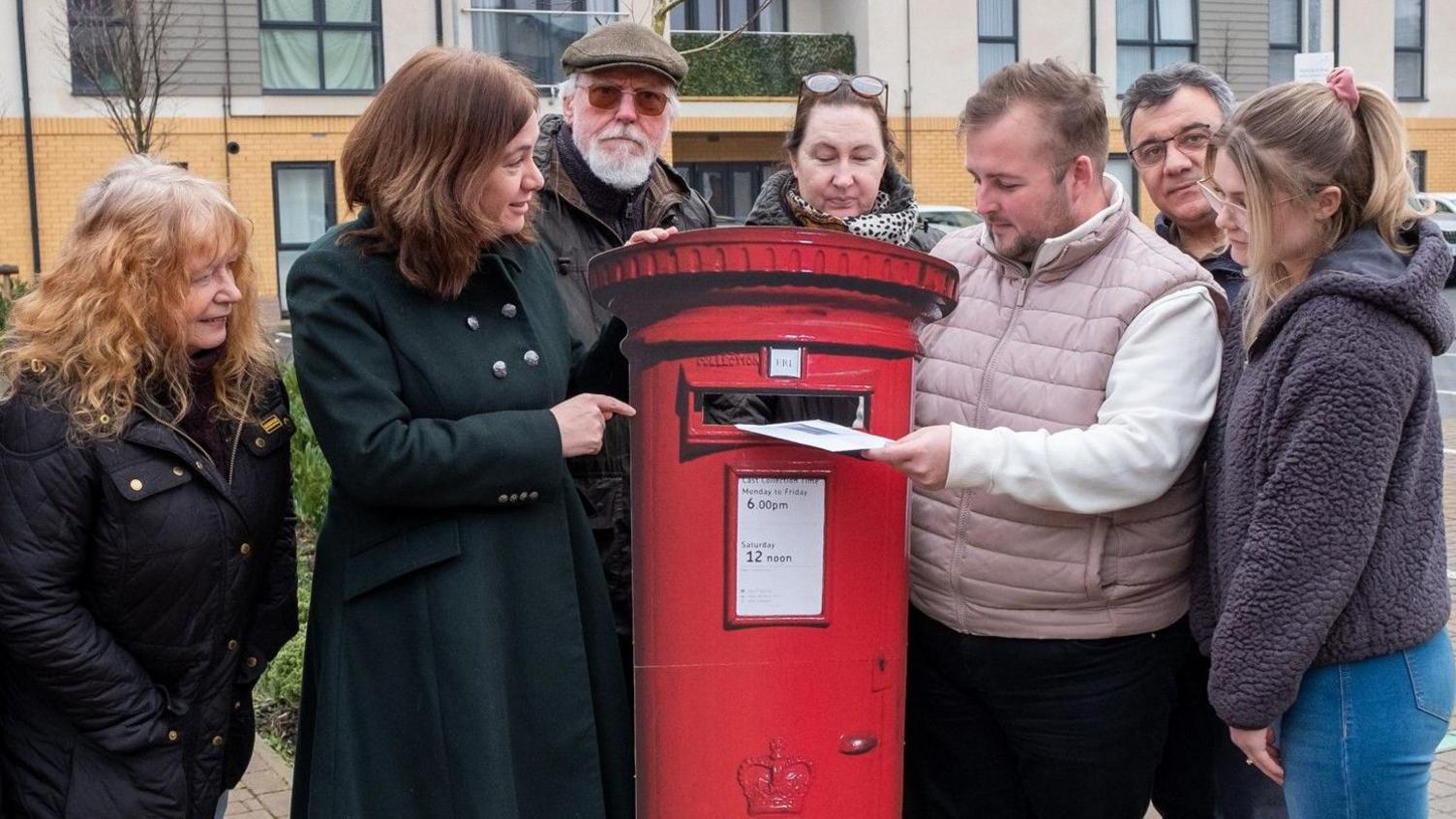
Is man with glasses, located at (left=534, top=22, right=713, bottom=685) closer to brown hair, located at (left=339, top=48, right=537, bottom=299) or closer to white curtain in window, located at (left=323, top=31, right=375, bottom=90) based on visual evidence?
brown hair, located at (left=339, top=48, right=537, bottom=299)

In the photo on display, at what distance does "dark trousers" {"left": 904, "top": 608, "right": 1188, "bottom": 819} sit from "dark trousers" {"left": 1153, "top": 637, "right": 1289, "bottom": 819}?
0.37m

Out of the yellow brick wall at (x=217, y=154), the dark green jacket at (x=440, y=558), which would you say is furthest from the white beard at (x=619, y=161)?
the yellow brick wall at (x=217, y=154)

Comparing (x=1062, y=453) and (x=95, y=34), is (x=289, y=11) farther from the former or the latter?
(x=1062, y=453)

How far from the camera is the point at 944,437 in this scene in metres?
2.39

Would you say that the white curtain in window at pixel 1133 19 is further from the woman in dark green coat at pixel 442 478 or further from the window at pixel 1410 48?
the woman in dark green coat at pixel 442 478

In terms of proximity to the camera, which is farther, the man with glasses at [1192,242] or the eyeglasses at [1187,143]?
the eyeglasses at [1187,143]

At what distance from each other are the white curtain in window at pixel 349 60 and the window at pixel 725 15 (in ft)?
16.7

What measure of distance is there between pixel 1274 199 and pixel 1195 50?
25.7 meters

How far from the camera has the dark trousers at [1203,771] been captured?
3111mm

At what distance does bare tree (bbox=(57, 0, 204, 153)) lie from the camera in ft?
56.3

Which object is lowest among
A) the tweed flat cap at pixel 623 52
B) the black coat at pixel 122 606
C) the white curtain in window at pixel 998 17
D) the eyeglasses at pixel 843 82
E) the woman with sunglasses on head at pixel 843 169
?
the black coat at pixel 122 606

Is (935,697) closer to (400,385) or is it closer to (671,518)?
(671,518)

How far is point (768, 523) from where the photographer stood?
241 cm

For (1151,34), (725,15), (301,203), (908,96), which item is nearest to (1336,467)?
(301,203)
